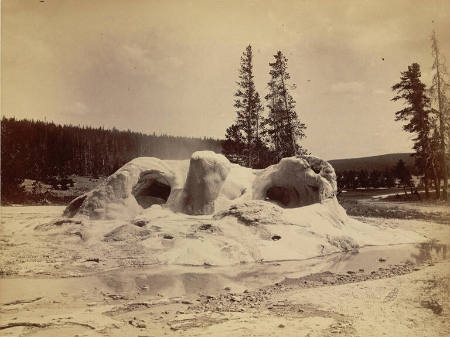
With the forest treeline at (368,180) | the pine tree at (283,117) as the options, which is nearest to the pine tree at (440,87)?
the pine tree at (283,117)

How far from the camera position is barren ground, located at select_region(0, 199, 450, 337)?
482 centimetres

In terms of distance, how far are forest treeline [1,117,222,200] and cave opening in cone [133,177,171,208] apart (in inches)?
140

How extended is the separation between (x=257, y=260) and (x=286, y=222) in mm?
1623

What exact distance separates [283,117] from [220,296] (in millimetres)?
16196

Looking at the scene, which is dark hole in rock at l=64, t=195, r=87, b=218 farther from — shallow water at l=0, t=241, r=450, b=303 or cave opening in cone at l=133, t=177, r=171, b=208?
shallow water at l=0, t=241, r=450, b=303

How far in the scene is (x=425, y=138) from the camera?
45.7 feet

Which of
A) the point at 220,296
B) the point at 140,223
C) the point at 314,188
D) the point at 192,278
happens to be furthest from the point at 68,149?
the point at 220,296

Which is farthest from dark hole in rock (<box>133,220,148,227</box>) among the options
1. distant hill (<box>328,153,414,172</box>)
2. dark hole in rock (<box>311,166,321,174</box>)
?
distant hill (<box>328,153,414,172</box>)

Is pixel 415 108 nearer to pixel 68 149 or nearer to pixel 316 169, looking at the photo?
pixel 316 169

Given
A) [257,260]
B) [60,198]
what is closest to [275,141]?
[60,198]

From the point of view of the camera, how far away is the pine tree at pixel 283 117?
21.3 meters

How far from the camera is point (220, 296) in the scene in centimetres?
604

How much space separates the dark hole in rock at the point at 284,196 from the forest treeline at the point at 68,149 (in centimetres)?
705

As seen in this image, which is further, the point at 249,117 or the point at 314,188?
the point at 249,117
